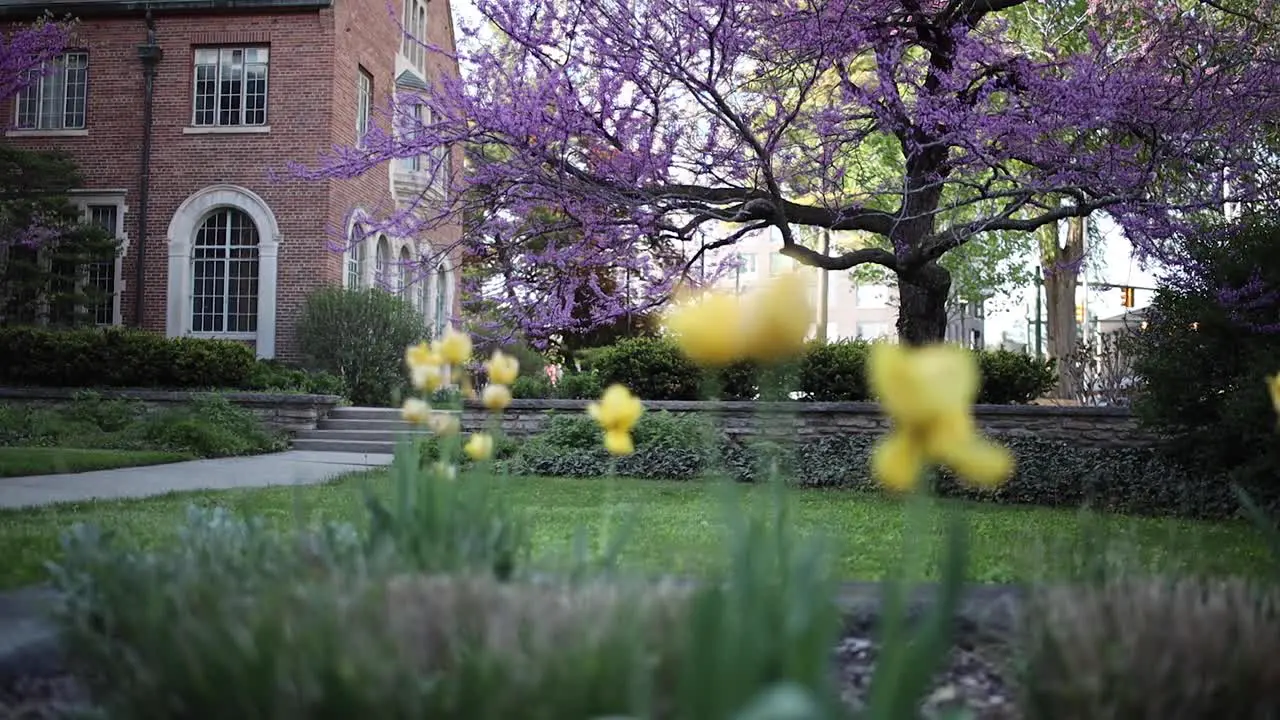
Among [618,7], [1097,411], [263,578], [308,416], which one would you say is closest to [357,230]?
[308,416]

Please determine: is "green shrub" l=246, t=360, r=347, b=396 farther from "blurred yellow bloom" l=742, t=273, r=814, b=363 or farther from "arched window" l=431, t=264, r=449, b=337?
"blurred yellow bloom" l=742, t=273, r=814, b=363

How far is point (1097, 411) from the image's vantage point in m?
10.6

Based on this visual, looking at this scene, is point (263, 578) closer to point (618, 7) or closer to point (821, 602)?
point (821, 602)

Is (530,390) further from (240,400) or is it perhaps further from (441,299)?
(441,299)

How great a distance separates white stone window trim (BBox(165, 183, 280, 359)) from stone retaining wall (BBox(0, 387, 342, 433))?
135 inches

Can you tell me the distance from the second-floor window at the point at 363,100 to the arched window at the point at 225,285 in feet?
9.24

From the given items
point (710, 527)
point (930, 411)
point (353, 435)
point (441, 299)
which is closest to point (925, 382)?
point (930, 411)

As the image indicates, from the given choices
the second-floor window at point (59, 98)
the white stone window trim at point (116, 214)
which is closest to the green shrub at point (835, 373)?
the white stone window trim at point (116, 214)

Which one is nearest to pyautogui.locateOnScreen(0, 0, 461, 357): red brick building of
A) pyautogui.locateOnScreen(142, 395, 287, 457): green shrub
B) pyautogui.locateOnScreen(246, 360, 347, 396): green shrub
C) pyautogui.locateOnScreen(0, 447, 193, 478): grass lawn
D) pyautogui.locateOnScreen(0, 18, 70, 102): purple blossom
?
pyautogui.locateOnScreen(246, 360, 347, 396): green shrub

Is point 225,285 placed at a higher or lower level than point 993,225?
higher

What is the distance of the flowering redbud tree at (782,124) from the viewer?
25.3 feet

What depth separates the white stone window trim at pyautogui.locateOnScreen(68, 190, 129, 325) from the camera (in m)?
17.6

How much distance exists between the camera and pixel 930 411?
55.8 inches

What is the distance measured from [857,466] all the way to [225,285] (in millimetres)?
12103
